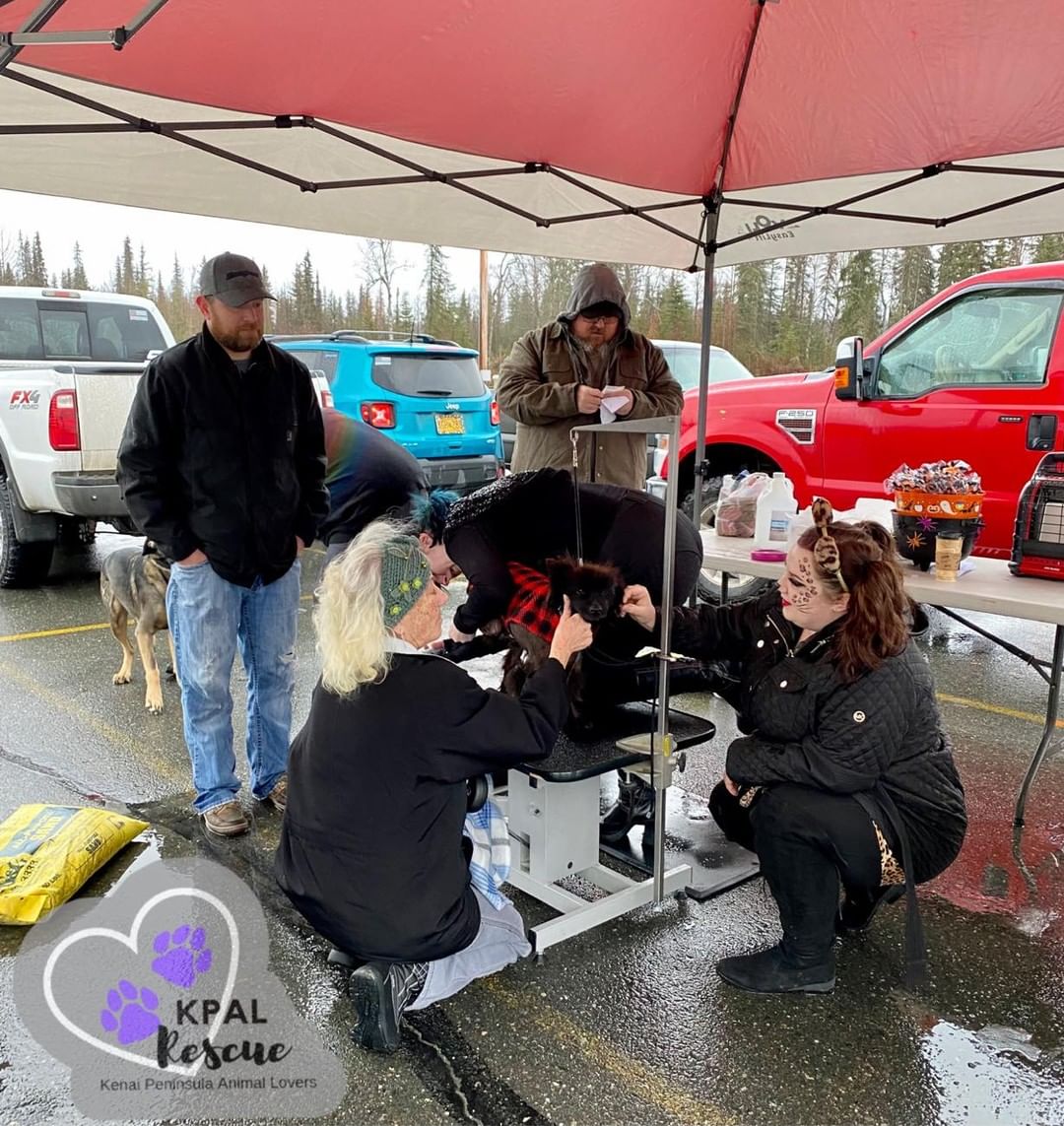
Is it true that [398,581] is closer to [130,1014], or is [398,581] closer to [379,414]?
[130,1014]

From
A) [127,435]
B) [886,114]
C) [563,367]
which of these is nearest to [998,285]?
[886,114]

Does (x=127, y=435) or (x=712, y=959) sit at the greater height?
(x=127, y=435)

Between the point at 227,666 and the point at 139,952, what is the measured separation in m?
0.95

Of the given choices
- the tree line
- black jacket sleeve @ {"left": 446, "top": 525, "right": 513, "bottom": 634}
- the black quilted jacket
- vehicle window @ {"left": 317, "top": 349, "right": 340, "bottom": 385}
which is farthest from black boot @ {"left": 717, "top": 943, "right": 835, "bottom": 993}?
the tree line

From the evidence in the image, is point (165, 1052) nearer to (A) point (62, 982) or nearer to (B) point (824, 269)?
(A) point (62, 982)

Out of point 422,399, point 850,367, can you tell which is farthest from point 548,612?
point 422,399

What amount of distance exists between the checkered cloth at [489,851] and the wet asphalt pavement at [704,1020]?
11.6 inches

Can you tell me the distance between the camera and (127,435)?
118 inches

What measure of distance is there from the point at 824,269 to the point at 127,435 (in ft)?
68.1

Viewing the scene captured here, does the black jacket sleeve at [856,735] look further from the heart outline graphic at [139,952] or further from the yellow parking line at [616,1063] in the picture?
the heart outline graphic at [139,952]

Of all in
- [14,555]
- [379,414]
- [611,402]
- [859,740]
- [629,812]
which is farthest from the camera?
[379,414]

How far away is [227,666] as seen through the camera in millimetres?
3154

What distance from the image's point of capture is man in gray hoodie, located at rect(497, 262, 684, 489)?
369cm

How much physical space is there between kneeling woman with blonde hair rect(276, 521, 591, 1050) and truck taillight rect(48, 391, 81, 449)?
4.78 m
